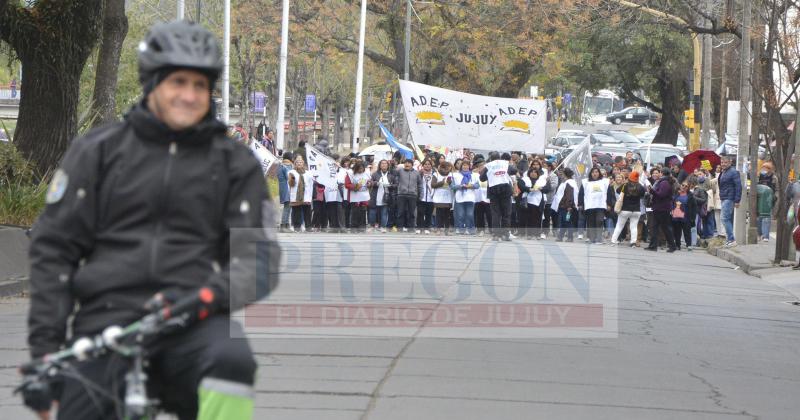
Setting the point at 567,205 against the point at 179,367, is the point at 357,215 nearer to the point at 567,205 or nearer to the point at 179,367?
the point at 567,205

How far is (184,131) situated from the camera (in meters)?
3.98

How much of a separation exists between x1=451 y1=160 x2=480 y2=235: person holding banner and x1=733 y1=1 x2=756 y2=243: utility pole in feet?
18.6

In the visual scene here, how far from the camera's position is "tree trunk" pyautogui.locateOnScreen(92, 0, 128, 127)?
20.3m

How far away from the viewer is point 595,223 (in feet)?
87.4

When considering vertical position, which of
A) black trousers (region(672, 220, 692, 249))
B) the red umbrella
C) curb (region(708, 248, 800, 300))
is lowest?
curb (region(708, 248, 800, 300))

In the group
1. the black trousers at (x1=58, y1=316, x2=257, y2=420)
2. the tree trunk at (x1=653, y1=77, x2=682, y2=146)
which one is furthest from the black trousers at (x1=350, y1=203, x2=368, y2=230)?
the tree trunk at (x1=653, y1=77, x2=682, y2=146)

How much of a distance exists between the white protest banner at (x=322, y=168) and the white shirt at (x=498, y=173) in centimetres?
331

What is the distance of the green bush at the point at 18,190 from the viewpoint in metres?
16.5

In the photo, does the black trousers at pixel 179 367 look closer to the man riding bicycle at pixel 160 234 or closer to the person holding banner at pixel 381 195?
the man riding bicycle at pixel 160 234

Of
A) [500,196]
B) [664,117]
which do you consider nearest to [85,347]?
[500,196]

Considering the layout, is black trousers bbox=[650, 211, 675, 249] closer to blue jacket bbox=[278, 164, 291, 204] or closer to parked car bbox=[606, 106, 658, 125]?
blue jacket bbox=[278, 164, 291, 204]

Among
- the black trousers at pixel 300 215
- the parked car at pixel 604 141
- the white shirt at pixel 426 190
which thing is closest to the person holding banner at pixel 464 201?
the white shirt at pixel 426 190

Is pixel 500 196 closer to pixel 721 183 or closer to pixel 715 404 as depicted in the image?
pixel 721 183

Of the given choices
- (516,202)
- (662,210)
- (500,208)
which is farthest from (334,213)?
(662,210)
